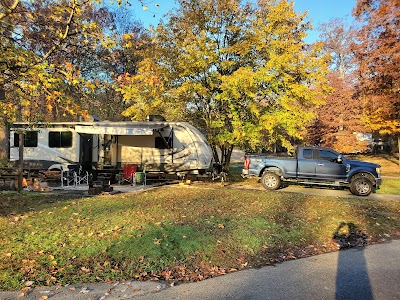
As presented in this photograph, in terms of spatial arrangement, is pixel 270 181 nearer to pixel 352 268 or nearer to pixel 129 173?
pixel 129 173

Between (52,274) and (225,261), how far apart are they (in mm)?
2561

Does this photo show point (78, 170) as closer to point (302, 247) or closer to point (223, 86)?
point (223, 86)

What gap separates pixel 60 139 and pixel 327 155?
37.7ft

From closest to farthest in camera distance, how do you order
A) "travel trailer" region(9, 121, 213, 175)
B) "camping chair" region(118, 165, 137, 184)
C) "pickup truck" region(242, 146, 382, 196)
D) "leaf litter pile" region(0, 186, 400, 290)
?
"leaf litter pile" region(0, 186, 400, 290) < "pickup truck" region(242, 146, 382, 196) < "camping chair" region(118, 165, 137, 184) < "travel trailer" region(9, 121, 213, 175)

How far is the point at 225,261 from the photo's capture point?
18.2 ft

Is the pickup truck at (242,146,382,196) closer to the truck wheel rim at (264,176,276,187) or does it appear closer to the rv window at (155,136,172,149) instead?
the truck wheel rim at (264,176,276,187)

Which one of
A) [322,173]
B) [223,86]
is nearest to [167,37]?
[223,86]

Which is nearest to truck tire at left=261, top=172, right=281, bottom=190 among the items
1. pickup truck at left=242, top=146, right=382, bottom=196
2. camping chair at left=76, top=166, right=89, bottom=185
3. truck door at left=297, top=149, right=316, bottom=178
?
pickup truck at left=242, top=146, right=382, bottom=196

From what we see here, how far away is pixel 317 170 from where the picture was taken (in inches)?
542

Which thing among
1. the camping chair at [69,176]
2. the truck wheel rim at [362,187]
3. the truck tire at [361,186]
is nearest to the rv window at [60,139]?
the camping chair at [69,176]

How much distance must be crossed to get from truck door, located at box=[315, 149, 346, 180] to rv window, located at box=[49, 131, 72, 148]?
35.1 feet

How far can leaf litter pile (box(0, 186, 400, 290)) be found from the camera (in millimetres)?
5020

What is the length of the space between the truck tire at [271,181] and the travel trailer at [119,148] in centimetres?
238

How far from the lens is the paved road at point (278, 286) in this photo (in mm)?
4246
